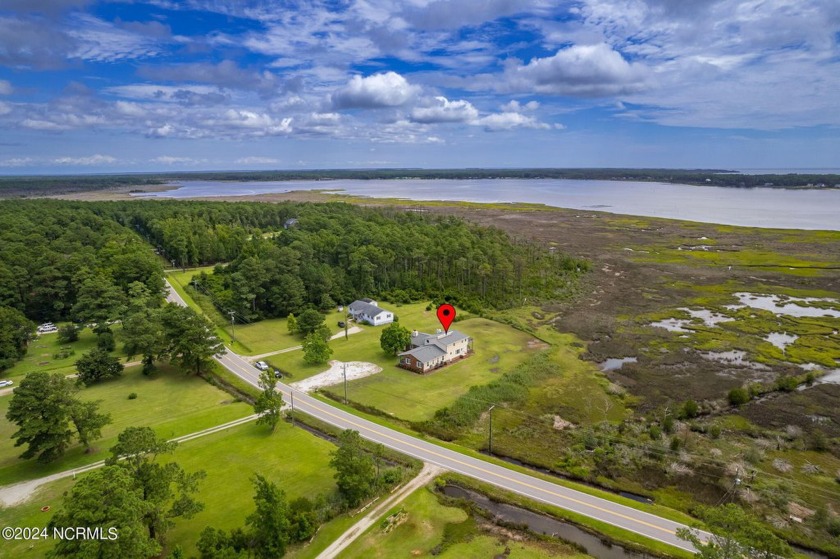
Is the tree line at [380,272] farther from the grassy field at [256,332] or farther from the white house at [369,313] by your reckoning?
the white house at [369,313]

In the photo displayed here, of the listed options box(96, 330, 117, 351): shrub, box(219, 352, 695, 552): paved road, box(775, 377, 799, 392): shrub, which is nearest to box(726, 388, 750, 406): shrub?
box(775, 377, 799, 392): shrub

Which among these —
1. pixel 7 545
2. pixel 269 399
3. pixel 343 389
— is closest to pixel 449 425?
pixel 343 389

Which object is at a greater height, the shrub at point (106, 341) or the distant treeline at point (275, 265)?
the distant treeline at point (275, 265)

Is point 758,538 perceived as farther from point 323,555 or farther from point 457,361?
point 457,361

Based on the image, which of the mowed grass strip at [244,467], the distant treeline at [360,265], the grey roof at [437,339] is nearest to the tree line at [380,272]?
the distant treeline at [360,265]

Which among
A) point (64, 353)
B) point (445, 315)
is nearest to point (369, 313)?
point (445, 315)

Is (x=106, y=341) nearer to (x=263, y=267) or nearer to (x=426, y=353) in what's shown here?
(x=263, y=267)

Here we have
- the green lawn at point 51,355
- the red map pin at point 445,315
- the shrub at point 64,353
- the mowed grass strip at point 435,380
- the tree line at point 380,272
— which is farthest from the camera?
the tree line at point 380,272

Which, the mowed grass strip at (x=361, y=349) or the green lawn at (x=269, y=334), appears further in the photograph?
the green lawn at (x=269, y=334)
